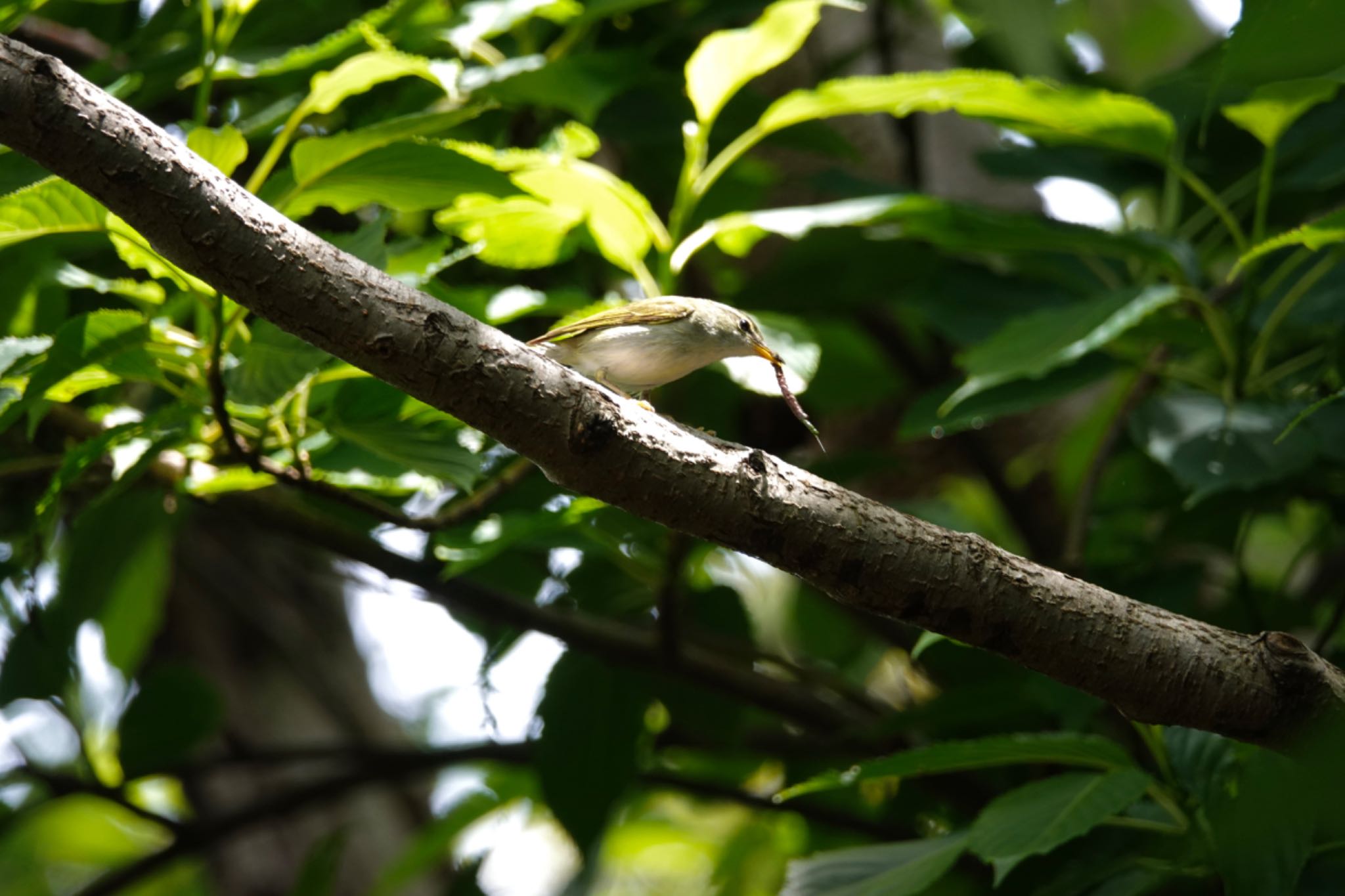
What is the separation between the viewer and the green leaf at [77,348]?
75.9 inches

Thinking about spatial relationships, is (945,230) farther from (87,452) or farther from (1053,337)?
(87,452)

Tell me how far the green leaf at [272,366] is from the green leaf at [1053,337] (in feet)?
4.40

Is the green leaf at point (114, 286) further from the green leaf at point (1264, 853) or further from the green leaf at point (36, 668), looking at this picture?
the green leaf at point (1264, 853)

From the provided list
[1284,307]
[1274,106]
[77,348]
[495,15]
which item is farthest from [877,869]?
[495,15]

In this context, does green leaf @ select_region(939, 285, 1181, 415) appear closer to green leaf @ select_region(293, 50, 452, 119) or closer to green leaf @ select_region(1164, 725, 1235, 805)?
green leaf @ select_region(1164, 725, 1235, 805)

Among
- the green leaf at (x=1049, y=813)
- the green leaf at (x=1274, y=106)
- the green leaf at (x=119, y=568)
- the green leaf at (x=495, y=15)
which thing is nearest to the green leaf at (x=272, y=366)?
the green leaf at (x=119, y=568)

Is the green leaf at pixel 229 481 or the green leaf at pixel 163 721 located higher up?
the green leaf at pixel 229 481

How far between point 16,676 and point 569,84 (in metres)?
2.14

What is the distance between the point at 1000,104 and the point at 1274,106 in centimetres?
62

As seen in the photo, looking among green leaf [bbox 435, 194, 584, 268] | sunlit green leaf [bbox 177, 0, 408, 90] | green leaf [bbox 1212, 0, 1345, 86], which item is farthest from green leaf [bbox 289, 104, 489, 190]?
green leaf [bbox 1212, 0, 1345, 86]

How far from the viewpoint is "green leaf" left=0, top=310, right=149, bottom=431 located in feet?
6.33

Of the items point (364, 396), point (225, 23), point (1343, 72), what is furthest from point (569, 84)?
point (1343, 72)

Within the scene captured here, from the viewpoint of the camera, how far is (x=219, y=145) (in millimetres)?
1933

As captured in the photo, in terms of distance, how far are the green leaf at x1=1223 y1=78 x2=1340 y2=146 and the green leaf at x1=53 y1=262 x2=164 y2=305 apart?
2.31 meters
